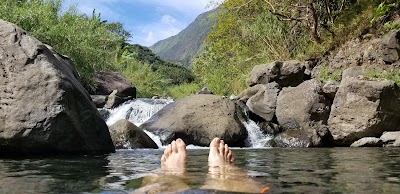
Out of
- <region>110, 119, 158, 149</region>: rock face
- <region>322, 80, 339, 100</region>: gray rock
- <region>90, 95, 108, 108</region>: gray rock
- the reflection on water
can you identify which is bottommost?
the reflection on water

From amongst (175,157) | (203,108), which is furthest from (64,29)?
(175,157)

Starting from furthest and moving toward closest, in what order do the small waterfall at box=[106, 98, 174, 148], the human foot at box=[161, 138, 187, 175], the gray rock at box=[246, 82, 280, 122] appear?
the small waterfall at box=[106, 98, 174, 148] → the gray rock at box=[246, 82, 280, 122] → the human foot at box=[161, 138, 187, 175]

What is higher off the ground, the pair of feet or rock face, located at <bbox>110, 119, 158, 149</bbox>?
rock face, located at <bbox>110, 119, 158, 149</bbox>

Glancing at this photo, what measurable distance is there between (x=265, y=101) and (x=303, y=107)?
1.26 m

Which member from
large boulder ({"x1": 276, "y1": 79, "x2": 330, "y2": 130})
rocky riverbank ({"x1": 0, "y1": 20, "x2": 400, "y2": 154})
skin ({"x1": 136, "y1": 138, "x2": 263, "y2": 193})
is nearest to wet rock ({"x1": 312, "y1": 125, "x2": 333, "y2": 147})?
rocky riverbank ({"x1": 0, "y1": 20, "x2": 400, "y2": 154})

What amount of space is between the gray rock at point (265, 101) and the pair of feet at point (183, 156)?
6.79 metres

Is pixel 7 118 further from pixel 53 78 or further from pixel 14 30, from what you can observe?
pixel 14 30

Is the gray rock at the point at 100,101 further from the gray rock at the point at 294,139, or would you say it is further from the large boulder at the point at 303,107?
the gray rock at the point at 294,139

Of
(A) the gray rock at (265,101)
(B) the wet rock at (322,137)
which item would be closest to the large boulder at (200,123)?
(A) the gray rock at (265,101)

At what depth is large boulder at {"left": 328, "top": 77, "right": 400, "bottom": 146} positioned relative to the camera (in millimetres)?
9438

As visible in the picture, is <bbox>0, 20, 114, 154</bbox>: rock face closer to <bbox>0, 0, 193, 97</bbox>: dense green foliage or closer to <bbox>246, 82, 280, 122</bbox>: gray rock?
<bbox>0, 0, 193, 97</bbox>: dense green foliage

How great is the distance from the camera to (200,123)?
9.93 m

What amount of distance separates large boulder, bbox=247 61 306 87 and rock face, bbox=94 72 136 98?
18.4 ft

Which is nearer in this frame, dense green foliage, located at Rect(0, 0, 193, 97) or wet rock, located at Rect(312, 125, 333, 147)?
wet rock, located at Rect(312, 125, 333, 147)
